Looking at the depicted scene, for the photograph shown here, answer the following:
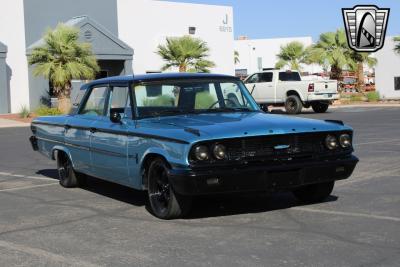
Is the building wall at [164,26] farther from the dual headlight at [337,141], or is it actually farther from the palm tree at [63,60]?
the dual headlight at [337,141]

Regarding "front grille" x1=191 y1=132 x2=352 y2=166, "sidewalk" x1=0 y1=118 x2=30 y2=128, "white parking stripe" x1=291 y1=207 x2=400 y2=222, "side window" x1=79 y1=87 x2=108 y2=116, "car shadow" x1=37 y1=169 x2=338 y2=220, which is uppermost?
"side window" x1=79 y1=87 x2=108 y2=116

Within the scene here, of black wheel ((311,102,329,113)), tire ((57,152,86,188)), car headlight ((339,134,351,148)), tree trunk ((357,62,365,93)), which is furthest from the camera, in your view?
tree trunk ((357,62,365,93))

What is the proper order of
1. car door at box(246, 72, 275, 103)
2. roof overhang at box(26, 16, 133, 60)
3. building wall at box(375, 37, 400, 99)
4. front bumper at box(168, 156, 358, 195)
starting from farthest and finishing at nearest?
building wall at box(375, 37, 400, 99) → roof overhang at box(26, 16, 133, 60) → car door at box(246, 72, 275, 103) → front bumper at box(168, 156, 358, 195)

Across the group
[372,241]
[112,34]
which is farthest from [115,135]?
[112,34]

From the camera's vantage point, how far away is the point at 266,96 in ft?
97.0

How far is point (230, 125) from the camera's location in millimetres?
6738

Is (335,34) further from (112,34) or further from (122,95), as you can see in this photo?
(122,95)

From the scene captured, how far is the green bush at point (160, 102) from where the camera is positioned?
777 cm

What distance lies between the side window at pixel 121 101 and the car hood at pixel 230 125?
0.45 m

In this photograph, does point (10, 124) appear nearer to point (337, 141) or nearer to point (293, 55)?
point (337, 141)

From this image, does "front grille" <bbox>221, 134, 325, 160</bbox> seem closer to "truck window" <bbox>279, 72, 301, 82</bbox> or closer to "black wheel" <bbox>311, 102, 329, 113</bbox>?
"truck window" <bbox>279, 72, 301, 82</bbox>

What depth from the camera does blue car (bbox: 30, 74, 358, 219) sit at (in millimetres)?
6441

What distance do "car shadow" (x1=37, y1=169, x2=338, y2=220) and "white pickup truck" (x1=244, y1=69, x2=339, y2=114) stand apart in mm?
20109

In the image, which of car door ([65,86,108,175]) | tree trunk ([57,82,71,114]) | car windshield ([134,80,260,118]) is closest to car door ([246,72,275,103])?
tree trunk ([57,82,71,114])
